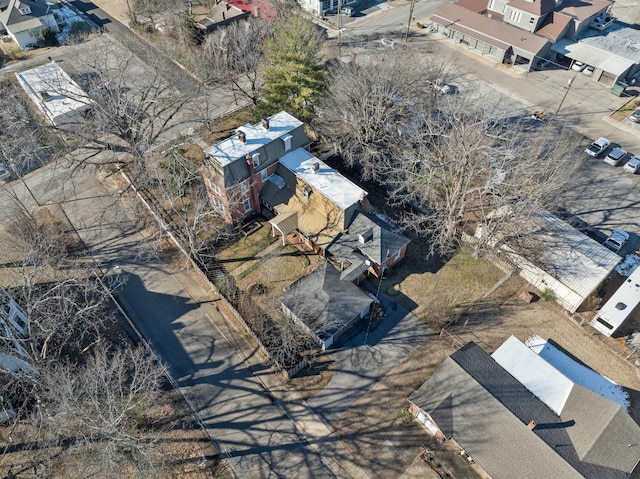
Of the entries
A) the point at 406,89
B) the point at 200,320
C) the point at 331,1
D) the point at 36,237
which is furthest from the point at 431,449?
the point at 331,1

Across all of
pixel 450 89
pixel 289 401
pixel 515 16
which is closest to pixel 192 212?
pixel 289 401

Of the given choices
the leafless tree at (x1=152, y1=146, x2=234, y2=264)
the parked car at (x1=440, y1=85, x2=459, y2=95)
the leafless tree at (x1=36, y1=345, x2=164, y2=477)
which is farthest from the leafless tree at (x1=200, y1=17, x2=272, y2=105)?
the leafless tree at (x1=36, y1=345, x2=164, y2=477)

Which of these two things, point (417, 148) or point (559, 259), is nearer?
point (559, 259)

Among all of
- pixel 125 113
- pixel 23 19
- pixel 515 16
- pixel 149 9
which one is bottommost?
pixel 23 19

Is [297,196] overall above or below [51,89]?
below

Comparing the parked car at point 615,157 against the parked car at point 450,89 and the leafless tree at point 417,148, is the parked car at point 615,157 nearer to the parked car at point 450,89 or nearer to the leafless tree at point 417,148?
the leafless tree at point 417,148

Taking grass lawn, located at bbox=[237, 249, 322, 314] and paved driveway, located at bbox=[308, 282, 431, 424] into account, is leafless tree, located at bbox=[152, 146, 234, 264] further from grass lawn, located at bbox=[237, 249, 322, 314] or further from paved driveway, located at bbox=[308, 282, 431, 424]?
paved driveway, located at bbox=[308, 282, 431, 424]

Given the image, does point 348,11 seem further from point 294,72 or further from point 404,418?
point 404,418
